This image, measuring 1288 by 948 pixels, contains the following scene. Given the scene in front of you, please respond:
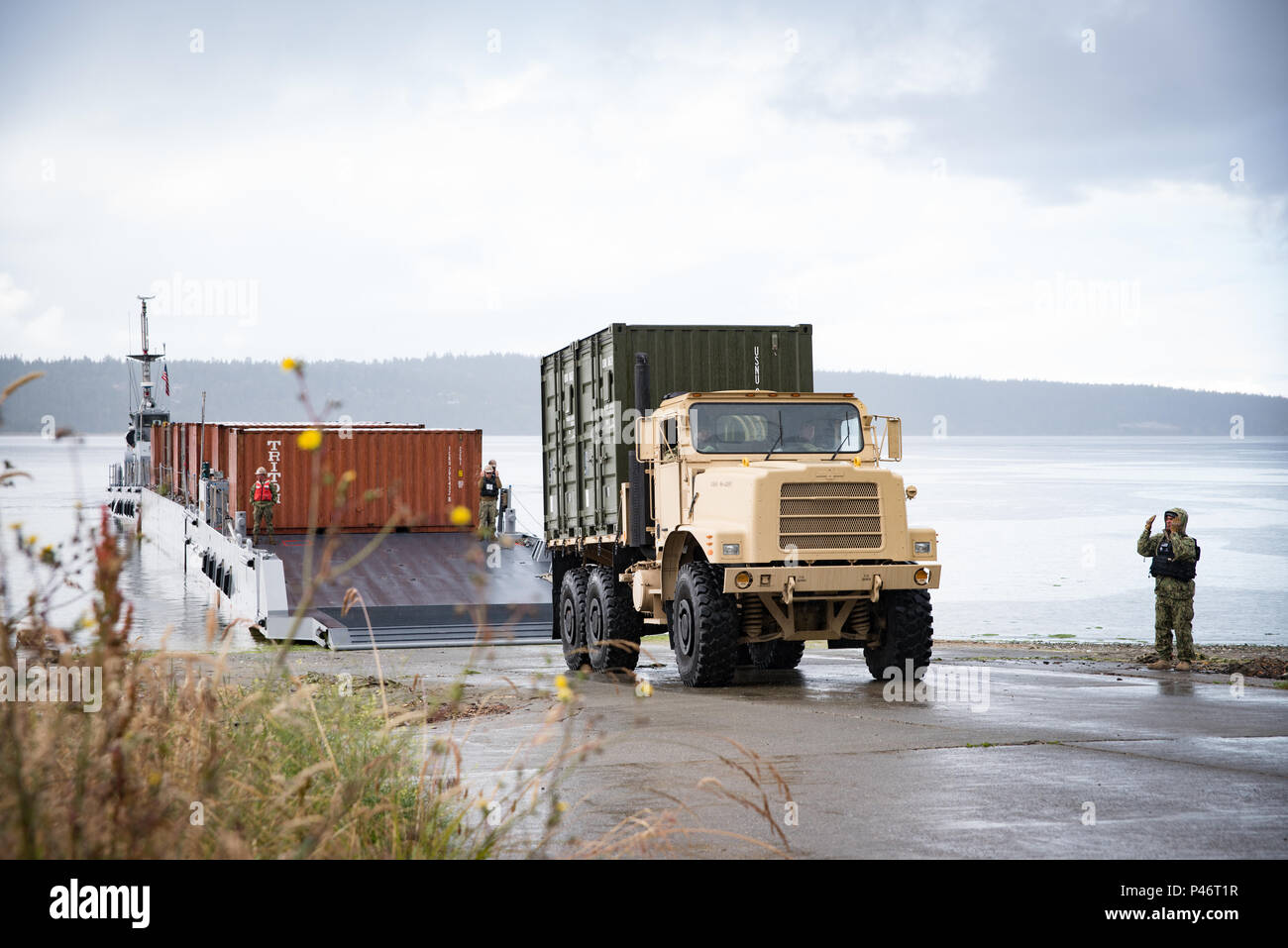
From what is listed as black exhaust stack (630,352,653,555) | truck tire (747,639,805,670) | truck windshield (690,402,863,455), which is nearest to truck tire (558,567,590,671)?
black exhaust stack (630,352,653,555)

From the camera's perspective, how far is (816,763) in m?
8.98

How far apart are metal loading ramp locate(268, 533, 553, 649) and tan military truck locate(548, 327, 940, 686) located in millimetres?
4595

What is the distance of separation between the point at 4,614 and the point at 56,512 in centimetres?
11445

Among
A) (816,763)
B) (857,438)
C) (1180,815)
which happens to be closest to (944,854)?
(1180,815)

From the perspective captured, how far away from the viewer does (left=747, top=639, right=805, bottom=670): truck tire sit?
1670cm

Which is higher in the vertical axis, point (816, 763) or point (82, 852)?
point (82, 852)

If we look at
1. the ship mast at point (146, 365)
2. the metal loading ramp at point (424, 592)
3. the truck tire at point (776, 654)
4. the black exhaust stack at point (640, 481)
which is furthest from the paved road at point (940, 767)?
the ship mast at point (146, 365)

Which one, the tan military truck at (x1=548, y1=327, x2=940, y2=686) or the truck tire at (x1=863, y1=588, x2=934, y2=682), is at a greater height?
the tan military truck at (x1=548, y1=327, x2=940, y2=686)

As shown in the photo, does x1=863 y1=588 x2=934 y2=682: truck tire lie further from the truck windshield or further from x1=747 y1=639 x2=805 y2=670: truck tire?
x1=747 y1=639 x2=805 y2=670: truck tire

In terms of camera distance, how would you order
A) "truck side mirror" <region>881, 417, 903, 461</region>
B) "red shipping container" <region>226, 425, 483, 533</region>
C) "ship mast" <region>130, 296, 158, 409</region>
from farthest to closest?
1. "ship mast" <region>130, 296, 158, 409</region>
2. "red shipping container" <region>226, 425, 483, 533</region>
3. "truck side mirror" <region>881, 417, 903, 461</region>

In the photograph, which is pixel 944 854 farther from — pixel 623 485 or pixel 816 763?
pixel 623 485

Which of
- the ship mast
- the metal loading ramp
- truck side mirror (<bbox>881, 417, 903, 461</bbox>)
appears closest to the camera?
truck side mirror (<bbox>881, 417, 903, 461</bbox>)

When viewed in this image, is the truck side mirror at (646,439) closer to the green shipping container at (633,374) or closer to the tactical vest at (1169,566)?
the green shipping container at (633,374)

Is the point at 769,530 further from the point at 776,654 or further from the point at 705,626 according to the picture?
the point at 776,654
